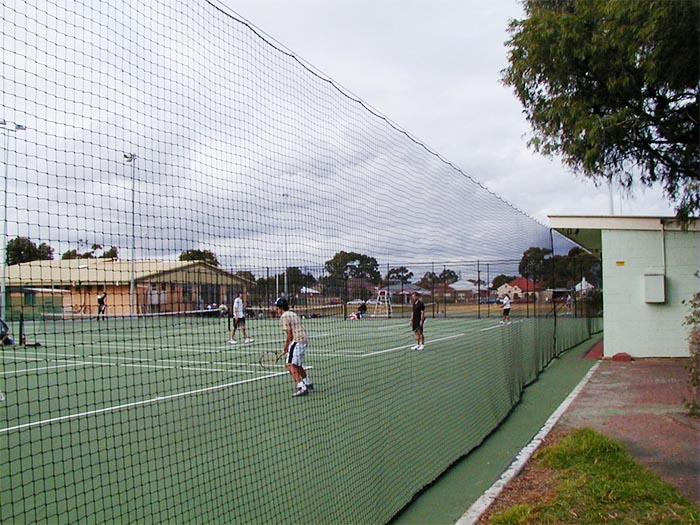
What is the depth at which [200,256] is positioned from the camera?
408cm

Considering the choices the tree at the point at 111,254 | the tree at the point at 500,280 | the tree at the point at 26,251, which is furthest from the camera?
the tree at the point at 500,280

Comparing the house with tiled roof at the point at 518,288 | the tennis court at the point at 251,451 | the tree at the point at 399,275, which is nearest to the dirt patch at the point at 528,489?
the tennis court at the point at 251,451

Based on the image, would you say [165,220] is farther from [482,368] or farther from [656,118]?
[656,118]

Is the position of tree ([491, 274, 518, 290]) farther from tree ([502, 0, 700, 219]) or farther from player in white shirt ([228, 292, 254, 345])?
player in white shirt ([228, 292, 254, 345])

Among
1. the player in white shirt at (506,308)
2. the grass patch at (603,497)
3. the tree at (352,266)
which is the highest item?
the tree at (352,266)

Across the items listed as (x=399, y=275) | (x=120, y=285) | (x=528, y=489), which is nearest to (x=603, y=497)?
(x=528, y=489)

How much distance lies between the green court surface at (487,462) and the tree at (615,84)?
3.80 m

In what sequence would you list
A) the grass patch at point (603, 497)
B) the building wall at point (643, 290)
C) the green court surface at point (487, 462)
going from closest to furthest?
the grass patch at point (603, 497)
the green court surface at point (487, 462)
the building wall at point (643, 290)

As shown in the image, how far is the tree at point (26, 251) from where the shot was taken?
3150mm

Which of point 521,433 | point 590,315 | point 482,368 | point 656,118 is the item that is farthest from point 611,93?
point 590,315

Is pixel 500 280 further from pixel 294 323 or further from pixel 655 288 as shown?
pixel 294 323

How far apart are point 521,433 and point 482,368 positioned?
153cm

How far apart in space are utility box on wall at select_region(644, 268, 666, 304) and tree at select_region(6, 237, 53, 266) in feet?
43.5

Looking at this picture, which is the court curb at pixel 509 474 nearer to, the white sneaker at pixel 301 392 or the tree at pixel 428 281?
the tree at pixel 428 281
